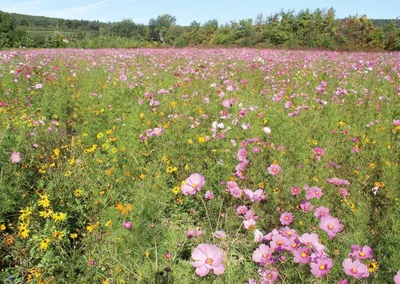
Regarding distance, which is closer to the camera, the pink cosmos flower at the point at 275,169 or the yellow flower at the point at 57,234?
the yellow flower at the point at 57,234

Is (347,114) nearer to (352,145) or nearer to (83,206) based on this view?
(352,145)

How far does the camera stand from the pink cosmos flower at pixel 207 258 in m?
1.15

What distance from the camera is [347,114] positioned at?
398 centimetres

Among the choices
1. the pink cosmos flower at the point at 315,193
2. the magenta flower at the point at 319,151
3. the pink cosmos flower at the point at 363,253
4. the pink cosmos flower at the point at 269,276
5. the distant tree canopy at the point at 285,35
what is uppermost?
the distant tree canopy at the point at 285,35

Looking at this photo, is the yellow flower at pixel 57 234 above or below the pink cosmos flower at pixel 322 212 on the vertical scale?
below

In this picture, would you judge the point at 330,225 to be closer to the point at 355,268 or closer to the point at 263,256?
the point at 355,268

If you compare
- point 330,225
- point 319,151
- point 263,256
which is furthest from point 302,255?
point 319,151

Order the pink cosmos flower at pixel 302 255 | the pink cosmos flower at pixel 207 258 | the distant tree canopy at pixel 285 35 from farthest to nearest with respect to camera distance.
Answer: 1. the distant tree canopy at pixel 285 35
2. the pink cosmos flower at pixel 302 255
3. the pink cosmos flower at pixel 207 258

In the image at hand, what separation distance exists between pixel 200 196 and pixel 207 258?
406 mm

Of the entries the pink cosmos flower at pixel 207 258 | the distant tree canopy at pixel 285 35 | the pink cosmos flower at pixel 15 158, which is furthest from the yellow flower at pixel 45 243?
the distant tree canopy at pixel 285 35

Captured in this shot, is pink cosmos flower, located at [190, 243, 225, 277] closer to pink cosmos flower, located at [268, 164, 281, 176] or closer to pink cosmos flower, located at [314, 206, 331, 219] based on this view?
pink cosmos flower, located at [314, 206, 331, 219]

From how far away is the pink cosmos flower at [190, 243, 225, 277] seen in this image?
1.15 m

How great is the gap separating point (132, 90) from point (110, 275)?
3.42m

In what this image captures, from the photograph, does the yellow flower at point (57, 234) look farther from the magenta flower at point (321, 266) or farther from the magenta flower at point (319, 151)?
the magenta flower at point (319, 151)
